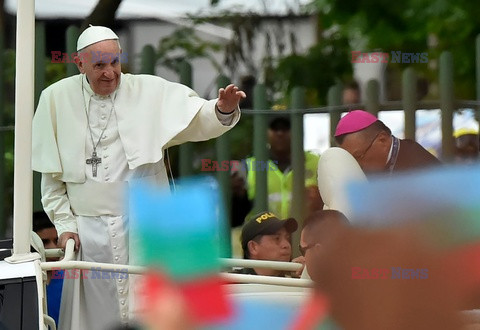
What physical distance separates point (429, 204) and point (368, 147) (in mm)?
2105

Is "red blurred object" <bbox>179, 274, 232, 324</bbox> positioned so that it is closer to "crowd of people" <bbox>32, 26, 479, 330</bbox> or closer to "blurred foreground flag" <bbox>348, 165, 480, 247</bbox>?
"blurred foreground flag" <bbox>348, 165, 480, 247</bbox>

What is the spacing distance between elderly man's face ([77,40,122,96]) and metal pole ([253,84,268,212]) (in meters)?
1.91

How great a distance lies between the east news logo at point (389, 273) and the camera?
1863 mm

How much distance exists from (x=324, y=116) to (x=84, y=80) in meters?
1.93

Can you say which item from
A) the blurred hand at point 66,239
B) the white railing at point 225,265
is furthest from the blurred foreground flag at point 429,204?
the blurred hand at point 66,239

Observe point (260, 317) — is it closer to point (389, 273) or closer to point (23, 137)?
point (389, 273)

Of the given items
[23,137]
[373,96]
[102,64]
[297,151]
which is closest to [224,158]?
[297,151]

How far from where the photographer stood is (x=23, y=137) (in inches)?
122

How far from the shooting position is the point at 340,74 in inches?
258

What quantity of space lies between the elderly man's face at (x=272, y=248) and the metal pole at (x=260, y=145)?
1455 mm

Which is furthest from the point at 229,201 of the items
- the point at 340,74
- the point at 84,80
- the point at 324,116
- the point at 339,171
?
the point at 339,171

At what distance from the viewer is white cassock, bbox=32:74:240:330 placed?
3.90 metres

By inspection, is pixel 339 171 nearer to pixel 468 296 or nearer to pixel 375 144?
pixel 375 144

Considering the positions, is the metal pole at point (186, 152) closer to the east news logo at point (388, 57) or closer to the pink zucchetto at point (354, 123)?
the east news logo at point (388, 57)
